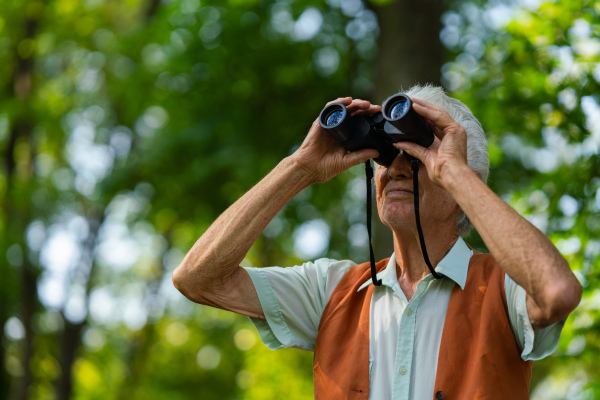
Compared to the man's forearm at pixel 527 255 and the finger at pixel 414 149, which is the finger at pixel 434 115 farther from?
→ the man's forearm at pixel 527 255

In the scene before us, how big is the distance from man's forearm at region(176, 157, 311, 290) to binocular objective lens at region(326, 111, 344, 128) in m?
0.24

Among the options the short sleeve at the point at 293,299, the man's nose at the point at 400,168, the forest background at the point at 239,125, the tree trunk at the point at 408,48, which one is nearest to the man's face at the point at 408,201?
the man's nose at the point at 400,168

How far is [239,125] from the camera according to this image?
6.41 m

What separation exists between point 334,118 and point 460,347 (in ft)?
2.74

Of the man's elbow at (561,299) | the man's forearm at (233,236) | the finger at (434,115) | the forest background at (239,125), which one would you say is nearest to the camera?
the man's elbow at (561,299)

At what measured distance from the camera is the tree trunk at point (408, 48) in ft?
17.9

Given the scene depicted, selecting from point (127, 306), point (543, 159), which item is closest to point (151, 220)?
point (543, 159)

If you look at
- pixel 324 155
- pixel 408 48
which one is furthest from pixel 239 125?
pixel 324 155

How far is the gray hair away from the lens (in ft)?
7.34

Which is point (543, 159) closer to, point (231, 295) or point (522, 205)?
point (522, 205)

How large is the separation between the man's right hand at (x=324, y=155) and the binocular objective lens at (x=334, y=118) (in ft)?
0.13

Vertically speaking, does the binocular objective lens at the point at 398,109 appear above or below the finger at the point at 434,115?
above

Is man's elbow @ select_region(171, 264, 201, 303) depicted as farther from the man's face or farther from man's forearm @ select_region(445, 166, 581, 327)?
man's forearm @ select_region(445, 166, 581, 327)

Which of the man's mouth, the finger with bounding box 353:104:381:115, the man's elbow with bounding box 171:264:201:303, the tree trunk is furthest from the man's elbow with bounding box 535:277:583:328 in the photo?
the tree trunk
